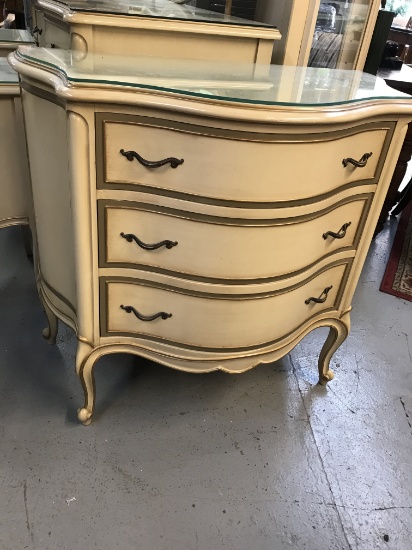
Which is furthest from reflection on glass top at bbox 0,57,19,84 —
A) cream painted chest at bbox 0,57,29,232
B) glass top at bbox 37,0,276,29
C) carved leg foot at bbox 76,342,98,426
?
carved leg foot at bbox 76,342,98,426

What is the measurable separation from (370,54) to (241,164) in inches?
40.0

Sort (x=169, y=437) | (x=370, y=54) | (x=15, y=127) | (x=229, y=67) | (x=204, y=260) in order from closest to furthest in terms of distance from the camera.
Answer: (x=204, y=260) → (x=229, y=67) → (x=169, y=437) → (x=15, y=127) → (x=370, y=54)

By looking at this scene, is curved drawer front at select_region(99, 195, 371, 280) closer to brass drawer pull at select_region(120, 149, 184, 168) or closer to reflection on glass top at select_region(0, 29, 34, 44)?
brass drawer pull at select_region(120, 149, 184, 168)

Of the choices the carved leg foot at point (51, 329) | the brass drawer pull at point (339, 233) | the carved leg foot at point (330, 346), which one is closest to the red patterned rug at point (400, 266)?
the carved leg foot at point (330, 346)

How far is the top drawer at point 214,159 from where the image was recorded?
0.91 meters

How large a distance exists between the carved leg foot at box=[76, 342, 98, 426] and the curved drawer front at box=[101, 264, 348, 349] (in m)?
0.07

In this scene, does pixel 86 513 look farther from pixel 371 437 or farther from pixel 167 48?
pixel 167 48

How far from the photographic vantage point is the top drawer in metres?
0.91

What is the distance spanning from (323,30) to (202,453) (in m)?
1.26

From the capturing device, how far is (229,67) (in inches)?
46.9

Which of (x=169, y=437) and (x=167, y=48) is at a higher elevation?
(x=167, y=48)

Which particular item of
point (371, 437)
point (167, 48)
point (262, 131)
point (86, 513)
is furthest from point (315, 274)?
point (86, 513)

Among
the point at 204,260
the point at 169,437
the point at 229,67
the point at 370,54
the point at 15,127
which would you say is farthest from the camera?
the point at 370,54

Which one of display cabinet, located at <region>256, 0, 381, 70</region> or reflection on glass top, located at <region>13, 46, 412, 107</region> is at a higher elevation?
display cabinet, located at <region>256, 0, 381, 70</region>
